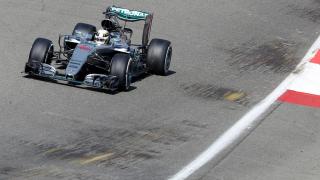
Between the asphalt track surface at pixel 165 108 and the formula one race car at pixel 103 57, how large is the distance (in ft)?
0.73

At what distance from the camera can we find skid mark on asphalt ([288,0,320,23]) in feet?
81.0

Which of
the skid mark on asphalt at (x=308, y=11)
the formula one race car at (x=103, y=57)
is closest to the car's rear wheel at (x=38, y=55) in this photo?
the formula one race car at (x=103, y=57)

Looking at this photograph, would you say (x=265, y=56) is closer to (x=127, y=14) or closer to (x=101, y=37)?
(x=127, y=14)

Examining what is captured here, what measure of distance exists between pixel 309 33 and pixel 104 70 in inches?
326

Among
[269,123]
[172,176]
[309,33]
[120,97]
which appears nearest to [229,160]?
[172,176]

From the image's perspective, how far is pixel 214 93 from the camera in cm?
1677

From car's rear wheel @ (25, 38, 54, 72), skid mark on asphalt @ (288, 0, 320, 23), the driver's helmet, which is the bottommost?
skid mark on asphalt @ (288, 0, 320, 23)

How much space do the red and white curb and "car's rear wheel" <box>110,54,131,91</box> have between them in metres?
2.93

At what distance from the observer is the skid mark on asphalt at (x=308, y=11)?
24.7 meters

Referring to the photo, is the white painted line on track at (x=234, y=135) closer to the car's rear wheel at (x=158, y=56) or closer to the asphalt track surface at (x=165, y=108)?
the asphalt track surface at (x=165, y=108)

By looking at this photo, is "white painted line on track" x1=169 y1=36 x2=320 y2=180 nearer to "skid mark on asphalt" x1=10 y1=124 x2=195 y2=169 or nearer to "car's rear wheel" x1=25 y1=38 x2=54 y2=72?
"skid mark on asphalt" x1=10 y1=124 x2=195 y2=169

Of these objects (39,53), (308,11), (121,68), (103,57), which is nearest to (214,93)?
(121,68)

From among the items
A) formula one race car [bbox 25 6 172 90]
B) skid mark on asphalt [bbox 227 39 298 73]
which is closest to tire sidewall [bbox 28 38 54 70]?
formula one race car [bbox 25 6 172 90]

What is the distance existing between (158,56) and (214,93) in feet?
4.37
